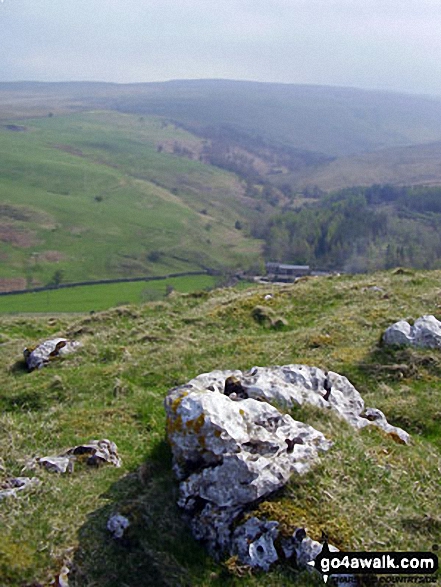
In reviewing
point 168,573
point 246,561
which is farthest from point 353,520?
point 168,573

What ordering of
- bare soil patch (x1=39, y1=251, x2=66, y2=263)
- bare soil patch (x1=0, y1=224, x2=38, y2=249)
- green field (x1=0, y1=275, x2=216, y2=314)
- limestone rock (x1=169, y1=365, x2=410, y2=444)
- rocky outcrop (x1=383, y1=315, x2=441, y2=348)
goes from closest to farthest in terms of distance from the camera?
limestone rock (x1=169, y1=365, x2=410, y2=444)
rocky outcrop (x1=383, y1=315, x2=441, y2=348)
green field (x1=0, y1=275, x2=216, y2=314)
bare soil patch (x1=39, y1=251, x2=66, y2=263)
bare soil patch (x1=0, y1=224, x2=38, y2=249)

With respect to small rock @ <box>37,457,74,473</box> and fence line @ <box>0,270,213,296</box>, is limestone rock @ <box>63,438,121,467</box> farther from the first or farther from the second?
fence line @ <box>0,270,213,296</box>

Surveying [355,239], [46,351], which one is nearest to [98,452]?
[46,351]

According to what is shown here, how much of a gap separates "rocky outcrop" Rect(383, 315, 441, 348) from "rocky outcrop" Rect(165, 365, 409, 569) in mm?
7330

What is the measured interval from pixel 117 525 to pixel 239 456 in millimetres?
2621

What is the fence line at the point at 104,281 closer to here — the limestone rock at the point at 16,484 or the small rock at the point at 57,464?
the small rock at the point at 57,464

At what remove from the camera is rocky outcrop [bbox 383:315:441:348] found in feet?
67.5

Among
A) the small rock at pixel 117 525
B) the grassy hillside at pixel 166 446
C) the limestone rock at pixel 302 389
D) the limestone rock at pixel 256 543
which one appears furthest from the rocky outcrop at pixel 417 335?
the small rock at pixel 117 525

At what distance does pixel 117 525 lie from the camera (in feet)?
33.6

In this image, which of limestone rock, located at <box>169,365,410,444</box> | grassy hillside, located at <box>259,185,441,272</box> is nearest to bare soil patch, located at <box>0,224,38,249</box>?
grassy hillside, located at <box>259,185,441,272</box>

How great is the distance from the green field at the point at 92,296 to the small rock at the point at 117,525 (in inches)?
3426

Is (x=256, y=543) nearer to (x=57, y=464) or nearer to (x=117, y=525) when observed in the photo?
(x=117, y=525)

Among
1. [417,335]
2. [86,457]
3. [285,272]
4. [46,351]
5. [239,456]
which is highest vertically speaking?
[239,456]

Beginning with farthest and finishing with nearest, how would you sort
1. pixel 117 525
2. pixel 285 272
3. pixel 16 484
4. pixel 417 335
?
pixel 285 272, pixel 417 335, pixel 16 484, pixel 117 525
